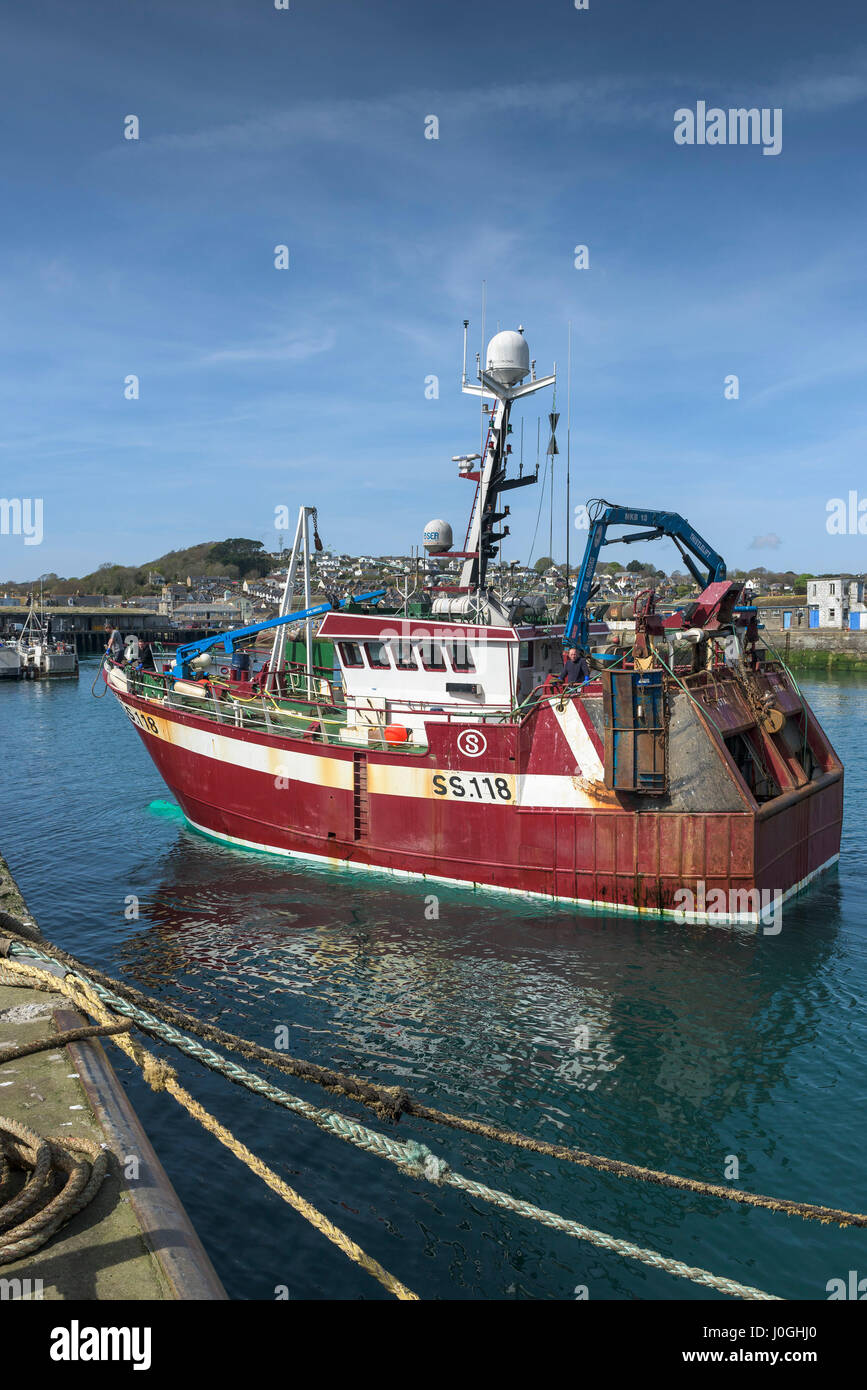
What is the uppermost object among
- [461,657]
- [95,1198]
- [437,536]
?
[437,536]

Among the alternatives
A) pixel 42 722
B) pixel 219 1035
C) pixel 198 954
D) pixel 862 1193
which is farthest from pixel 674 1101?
pixel 42 722

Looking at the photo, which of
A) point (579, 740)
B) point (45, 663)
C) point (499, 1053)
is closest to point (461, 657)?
point (579, 740)

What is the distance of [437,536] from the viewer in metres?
25.6

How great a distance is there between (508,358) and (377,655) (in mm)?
9606

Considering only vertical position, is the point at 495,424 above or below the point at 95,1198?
above

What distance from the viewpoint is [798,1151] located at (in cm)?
1012

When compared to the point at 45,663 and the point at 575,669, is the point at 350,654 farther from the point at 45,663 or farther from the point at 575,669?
the point at 45,663

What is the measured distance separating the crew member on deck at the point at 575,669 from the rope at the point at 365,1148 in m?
12.9

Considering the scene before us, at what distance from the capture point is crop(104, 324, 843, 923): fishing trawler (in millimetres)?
17359

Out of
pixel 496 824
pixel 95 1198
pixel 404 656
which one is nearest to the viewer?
pixel 95 1198

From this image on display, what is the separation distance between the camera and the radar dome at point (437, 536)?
83.7 feet

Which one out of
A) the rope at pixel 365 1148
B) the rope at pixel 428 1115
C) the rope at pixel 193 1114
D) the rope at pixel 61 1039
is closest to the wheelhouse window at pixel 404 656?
the rope at pixel 428 1115

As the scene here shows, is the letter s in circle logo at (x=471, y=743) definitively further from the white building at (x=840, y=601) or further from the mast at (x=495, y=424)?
the white building at (x=840, y=601)
